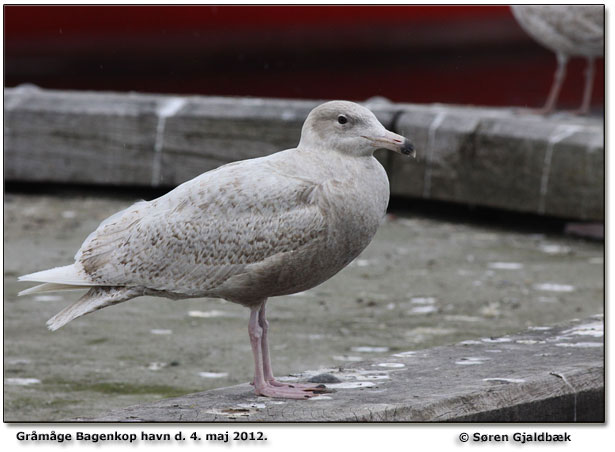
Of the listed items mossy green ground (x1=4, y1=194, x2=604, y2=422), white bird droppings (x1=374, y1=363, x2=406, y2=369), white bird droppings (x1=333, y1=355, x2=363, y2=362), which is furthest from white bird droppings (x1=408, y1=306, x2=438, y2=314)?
white bird droppings (x1=374, y1=363, x2=406, y2=369)

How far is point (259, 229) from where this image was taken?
384 centimetres

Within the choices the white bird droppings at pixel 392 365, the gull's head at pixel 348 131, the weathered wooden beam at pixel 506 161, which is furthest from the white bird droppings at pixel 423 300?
the gull's head at pixel 348 131

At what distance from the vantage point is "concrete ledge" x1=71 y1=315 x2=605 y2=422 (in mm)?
3848

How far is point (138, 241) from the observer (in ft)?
13.1

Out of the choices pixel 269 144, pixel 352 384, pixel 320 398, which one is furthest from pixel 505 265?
pixel 320 398

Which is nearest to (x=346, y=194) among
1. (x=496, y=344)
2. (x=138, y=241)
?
(x=138, y=241)

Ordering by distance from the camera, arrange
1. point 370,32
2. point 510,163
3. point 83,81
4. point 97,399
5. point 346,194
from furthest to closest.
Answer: point 83,81 < point 370,32 < point 510,163 < point 97,399 < point 346,194

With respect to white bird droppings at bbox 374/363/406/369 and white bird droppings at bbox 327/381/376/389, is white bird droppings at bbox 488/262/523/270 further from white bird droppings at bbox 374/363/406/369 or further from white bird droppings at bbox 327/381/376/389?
white bird droppings at bbox 327/381/376/389

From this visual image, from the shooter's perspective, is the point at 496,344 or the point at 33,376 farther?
the point at 33,376

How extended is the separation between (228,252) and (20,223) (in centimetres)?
547

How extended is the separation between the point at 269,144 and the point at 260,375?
5329mm

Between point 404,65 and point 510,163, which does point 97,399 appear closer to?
point 510,163

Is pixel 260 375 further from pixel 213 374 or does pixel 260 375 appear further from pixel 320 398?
pixel 213 374

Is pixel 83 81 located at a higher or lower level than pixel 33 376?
higher
